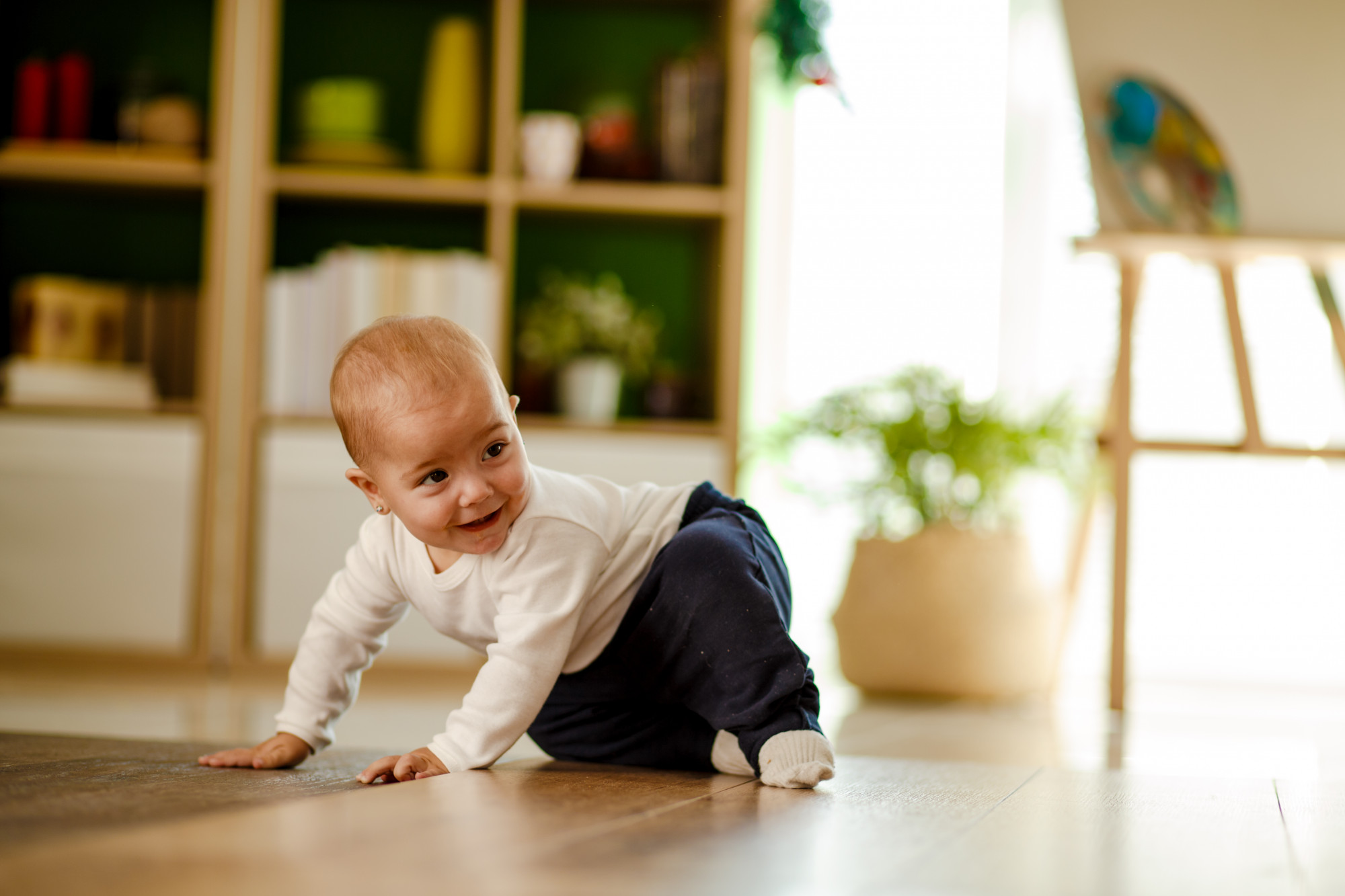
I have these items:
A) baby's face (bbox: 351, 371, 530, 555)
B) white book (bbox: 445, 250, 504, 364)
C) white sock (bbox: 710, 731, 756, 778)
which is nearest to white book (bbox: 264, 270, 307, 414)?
white book (bbox: 445, 250, 504, 364)

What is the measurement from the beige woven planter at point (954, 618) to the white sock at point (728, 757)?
125 cm

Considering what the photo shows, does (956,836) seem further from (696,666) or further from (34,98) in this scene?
(34,98)

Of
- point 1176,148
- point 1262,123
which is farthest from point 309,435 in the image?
point 1262,123

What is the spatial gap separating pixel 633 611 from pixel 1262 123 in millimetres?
1739

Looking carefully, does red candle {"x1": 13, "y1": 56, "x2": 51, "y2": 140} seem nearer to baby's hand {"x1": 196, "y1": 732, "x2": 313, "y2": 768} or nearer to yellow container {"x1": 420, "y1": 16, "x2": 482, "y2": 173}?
yellow container {"x1": 420, "y1": 16, "x2": 482, "y2": 173}

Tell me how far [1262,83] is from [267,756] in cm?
211

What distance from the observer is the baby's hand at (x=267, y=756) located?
1222mm

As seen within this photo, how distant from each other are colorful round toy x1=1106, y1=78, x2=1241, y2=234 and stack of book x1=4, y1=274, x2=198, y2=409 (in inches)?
76.8

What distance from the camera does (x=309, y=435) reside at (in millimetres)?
2506

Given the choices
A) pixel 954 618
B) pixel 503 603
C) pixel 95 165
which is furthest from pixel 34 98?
pixel 954 618

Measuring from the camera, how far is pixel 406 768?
1104mm

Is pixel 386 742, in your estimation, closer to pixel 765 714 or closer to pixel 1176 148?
pixel 765 714

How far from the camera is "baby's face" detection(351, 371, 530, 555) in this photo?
109 cm

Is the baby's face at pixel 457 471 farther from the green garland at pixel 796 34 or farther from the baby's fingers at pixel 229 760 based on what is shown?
the green garland at pixel 796 34
